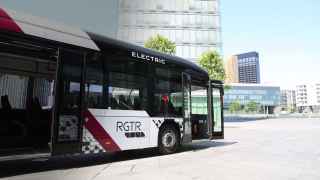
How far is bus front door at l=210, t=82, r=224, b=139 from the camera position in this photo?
11.9 meters

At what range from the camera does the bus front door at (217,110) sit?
39.0ft

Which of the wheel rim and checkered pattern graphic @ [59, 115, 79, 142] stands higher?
checkered pattern graphic @ [59, 115, 79, 142]

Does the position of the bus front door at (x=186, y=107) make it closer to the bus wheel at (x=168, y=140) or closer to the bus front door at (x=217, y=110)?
the bus wheel at (x=168, y=140)

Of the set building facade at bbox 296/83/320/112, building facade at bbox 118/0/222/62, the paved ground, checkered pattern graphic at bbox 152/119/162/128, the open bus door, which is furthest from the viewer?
building facade at bbox 296/83/320/112

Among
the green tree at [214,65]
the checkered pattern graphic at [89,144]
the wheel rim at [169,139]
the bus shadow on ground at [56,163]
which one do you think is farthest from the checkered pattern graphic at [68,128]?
the green tree at [214,65]

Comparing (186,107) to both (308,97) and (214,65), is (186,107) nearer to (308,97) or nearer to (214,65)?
(214,65)

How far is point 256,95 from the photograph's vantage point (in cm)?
12138

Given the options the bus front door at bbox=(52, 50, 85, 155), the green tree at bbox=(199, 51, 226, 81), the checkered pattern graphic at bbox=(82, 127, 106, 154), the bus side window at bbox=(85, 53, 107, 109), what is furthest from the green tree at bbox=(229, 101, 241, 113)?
the bus front door at bbox=(52, 50, 85, 155)

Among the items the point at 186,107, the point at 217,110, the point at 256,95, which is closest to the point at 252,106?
the point at 256,95

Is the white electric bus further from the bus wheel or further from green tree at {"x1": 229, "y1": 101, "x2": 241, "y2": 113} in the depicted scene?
green tree at {"x1": 229, "y1": 101, "x2": 241, "y2": 113}

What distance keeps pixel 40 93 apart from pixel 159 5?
48.8 meters

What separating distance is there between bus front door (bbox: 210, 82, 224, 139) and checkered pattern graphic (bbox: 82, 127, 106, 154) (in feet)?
18.4

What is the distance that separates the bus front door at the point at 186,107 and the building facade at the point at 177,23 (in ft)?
135

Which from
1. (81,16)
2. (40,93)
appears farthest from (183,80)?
(81,16)
